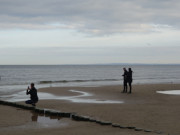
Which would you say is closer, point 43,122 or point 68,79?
point 43,122

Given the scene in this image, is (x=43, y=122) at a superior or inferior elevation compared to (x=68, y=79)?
inferior

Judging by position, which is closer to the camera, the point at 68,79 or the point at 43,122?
the point at 43,122

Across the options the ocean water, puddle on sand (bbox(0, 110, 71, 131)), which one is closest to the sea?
the ocean water

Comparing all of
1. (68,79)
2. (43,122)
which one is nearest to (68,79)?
(68,79)

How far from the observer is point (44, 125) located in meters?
10.9

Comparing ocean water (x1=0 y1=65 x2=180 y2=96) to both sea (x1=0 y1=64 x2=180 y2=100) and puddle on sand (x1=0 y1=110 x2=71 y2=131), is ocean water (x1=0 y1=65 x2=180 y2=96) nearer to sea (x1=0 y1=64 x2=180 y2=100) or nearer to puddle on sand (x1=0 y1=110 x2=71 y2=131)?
sea (x1=0 y1=64 x2=180 y2=100)

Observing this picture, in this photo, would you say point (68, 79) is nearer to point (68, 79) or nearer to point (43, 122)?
point (68, 79)

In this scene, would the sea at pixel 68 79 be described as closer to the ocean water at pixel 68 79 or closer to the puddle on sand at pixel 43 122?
the ocean water at pixel 68 79

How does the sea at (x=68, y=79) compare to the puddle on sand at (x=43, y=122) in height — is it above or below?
above

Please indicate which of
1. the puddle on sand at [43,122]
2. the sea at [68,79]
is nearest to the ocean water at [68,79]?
the sea at [68,79]

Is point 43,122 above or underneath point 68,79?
underneath

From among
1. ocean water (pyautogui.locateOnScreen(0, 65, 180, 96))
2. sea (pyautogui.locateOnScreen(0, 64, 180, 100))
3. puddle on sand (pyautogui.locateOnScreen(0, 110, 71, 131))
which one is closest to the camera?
puddle on sand (pyautogui.locateOnScreen(0, 110, 71, 131))

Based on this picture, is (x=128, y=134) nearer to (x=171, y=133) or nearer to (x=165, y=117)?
(x=171, y=133)

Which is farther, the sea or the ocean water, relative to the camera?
the ocean water
